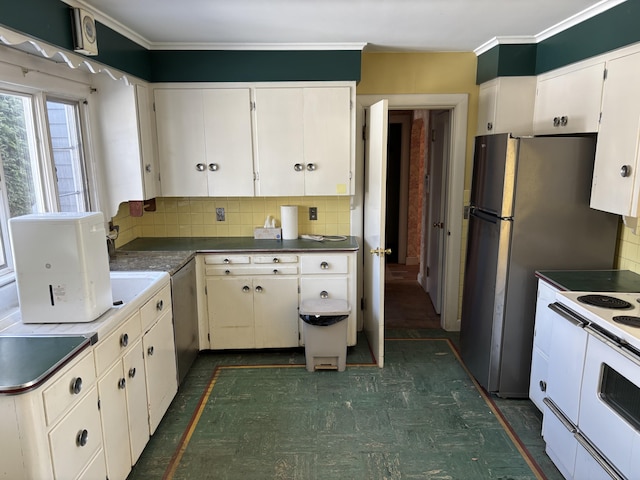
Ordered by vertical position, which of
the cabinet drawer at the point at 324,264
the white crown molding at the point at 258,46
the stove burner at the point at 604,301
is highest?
the white crown molding at the point at 258,46

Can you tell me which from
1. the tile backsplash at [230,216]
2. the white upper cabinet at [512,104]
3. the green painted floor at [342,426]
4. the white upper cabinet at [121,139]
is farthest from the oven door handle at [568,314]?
the white upper cabinet at [121,139]

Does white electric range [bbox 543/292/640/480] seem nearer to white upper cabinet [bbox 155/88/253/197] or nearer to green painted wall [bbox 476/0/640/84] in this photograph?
green painted wall [bbox 476/0/640/84]

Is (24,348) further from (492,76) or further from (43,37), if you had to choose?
(492,76)

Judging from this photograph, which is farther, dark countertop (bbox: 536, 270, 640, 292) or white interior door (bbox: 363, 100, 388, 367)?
white interior door (bbox: 363, 100, 388, 367)

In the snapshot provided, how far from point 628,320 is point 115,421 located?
2.32m

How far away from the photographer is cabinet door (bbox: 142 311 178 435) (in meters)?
2.43

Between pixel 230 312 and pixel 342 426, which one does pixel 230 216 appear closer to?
pixel 230 312

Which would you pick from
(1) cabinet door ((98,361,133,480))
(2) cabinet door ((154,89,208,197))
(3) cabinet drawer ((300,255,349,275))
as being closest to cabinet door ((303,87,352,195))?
(3) cabinet drawer ((300,255,349,275))

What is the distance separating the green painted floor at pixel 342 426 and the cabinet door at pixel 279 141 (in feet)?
4.54

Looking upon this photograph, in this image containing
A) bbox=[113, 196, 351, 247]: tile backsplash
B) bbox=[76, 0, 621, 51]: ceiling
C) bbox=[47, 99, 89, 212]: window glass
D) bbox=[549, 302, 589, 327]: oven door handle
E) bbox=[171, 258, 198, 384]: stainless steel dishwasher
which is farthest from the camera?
bbox=[113, 196, 351, 247]: tile backsplash

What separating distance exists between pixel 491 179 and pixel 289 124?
61.1 inches

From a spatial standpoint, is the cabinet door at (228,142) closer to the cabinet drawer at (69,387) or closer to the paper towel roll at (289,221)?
the paper towel roll at (289,221)

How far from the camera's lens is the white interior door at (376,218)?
3.02m

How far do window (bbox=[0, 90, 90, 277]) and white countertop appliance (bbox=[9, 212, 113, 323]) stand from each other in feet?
1.72
